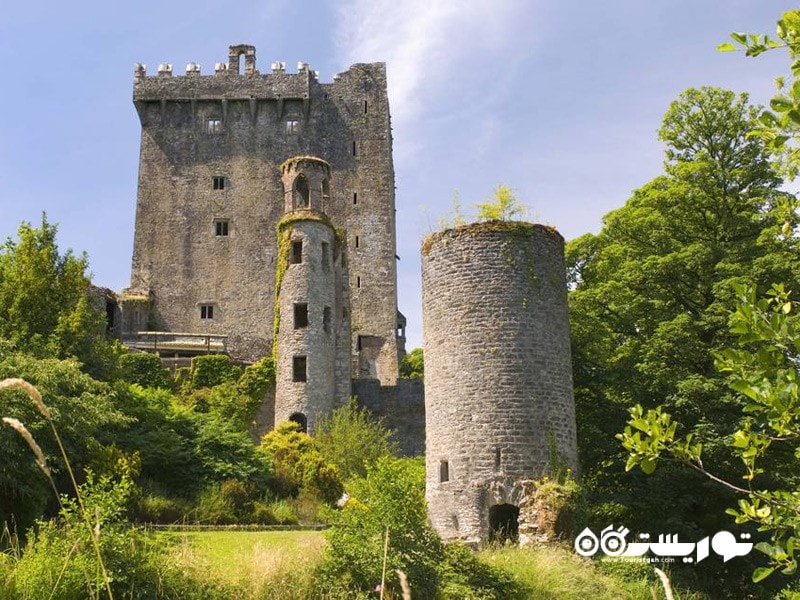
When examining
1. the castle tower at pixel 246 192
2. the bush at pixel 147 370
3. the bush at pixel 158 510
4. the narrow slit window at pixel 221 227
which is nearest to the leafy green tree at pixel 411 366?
the castle tower at pixel 246 192

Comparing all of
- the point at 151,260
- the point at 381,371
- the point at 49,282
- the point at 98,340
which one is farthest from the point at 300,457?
the point at 151,260

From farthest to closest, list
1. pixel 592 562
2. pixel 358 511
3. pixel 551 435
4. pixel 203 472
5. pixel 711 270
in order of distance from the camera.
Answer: pixel 203 472 → pixel 711 270 → pixel 551 435 → pixel 592 562 → pixel 358 511

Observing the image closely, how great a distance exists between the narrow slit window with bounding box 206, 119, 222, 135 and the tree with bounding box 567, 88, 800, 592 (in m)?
28.3

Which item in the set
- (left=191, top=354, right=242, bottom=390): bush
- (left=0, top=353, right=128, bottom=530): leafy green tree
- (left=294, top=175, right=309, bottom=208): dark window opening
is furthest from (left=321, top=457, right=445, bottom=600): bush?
(left=294, top=175, right=309, bottom=208): dark window opening

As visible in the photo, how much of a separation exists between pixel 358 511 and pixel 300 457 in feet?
42.1

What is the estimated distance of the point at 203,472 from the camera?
955 inches

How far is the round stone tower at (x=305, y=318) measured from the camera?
3409cm

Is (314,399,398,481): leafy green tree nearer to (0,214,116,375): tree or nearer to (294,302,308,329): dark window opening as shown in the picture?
(294,302,308,329): dark window opening

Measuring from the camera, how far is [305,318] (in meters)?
35.3

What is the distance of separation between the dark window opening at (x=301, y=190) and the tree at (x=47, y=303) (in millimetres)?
11186

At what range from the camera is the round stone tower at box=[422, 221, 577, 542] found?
18906 mm

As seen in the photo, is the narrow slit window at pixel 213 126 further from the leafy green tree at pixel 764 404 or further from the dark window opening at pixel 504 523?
the leafy green tree at pixel 764 404

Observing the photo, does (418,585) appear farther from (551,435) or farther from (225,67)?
(225,67)

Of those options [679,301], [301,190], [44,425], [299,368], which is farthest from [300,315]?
[44,425]
